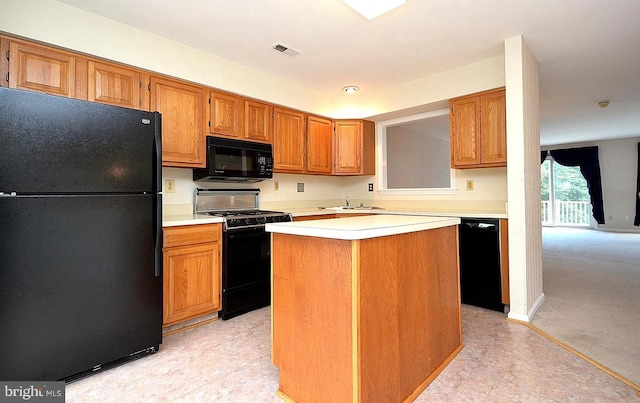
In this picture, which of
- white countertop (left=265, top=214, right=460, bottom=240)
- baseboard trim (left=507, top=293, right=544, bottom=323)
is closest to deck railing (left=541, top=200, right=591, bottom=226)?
baseboard trim (left=507, top=293, right=544, bottom=323)

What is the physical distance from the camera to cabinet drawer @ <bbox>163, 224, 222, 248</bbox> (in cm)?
239

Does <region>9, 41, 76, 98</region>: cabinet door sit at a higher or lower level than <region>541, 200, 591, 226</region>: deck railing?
higher

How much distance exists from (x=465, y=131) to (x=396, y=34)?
4.18 feet

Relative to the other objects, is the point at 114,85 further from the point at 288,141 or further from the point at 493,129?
the point at 493,129

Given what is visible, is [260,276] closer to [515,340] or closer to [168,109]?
[168,109]

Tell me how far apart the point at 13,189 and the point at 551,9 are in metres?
3.54

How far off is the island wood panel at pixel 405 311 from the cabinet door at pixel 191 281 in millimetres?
1708

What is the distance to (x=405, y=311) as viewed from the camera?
1.58 meters

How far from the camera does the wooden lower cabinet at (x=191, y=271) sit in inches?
94.1

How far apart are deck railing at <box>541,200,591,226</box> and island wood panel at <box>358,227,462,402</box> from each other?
862 centimetres

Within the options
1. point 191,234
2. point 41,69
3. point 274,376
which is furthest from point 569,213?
point 41,69

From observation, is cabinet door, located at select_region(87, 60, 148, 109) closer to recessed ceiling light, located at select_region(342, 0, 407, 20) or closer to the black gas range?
the black gas range

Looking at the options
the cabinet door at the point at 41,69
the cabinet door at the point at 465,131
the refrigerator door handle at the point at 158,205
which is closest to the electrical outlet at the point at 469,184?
the cabinet door at the point at 465,131

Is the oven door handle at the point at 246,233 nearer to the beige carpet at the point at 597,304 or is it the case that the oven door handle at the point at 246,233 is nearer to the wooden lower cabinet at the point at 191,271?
the wooden lower cabinet at the point at 191,271
